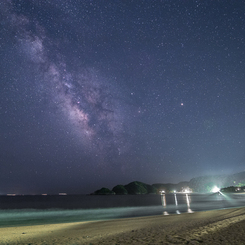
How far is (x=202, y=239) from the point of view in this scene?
8.34 meters

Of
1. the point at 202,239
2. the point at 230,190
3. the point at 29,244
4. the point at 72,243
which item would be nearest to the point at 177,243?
the point at 202,239

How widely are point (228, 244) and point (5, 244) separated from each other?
39.2 ft

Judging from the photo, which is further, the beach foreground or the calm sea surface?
the calm sea surface

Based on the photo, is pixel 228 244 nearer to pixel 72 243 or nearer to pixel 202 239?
pixel 202 239

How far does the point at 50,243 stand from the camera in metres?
10.1

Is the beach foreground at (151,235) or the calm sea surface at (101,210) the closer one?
the beach foreground at (151,235)

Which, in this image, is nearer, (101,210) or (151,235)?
(151,235)

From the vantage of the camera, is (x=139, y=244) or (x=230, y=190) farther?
(x=230, y=190)

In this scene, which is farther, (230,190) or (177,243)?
(230,190)

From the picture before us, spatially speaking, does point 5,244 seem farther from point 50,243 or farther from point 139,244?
point 139,244

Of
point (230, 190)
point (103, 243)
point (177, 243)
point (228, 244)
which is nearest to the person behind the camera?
point (228, 244)

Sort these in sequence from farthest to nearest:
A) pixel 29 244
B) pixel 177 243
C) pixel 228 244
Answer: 1. pixel 29 244
2. pixel 177 243
3. pixel 228 244

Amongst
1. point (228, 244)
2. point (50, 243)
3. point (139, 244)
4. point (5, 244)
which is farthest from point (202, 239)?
point (5, 244)

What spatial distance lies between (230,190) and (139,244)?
196 m
